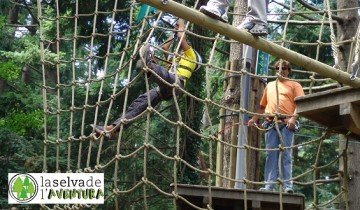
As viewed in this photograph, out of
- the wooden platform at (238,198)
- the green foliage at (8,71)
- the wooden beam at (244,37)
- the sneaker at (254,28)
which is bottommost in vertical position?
the wooden platform at (238,198)

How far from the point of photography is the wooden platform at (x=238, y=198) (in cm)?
454

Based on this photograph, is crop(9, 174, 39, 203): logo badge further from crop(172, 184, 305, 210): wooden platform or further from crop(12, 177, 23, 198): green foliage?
crop(172, 184, 305, 210): wooden platform

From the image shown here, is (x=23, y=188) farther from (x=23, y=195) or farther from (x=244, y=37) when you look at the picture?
(x=244, y=37)

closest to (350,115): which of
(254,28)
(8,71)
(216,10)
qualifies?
(254,28)

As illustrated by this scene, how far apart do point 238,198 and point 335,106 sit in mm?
875

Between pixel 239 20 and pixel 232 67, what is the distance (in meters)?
0.39

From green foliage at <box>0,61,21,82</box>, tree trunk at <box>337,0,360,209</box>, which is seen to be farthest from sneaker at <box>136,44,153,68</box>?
green foliage at <box>0,61,21,82</box>

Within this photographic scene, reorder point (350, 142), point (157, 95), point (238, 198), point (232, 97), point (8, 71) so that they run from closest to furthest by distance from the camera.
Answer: point (238, 198) < point (157, 95) < point (232, 97) < point (350, 142) < point (8, 71)

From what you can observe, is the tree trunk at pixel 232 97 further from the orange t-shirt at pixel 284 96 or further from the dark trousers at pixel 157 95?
the orange t-shirt at pixel 284 96

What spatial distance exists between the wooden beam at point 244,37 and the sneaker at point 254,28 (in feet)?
0.07

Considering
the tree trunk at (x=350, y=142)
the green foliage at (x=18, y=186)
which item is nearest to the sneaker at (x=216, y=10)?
the green foliage at (x=18, y=186)

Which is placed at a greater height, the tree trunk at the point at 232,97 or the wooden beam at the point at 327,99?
the tree trunk at the point at 232,97

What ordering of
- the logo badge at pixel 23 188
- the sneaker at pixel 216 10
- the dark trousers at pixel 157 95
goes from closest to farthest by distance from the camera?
the sneaker at pixel 216 10 < the dark trousers at pixel 157 95 < the logo badge at pixel 23 188

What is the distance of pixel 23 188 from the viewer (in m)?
5.71
